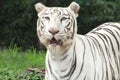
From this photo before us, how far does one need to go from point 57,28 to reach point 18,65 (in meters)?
4.58

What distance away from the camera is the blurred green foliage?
54.0 feet

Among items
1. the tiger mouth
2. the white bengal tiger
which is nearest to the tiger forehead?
the white bengal tiger

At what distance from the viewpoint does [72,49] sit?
16.6 ft

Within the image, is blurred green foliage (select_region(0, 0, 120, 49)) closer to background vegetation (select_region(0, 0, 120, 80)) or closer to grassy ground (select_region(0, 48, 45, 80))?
background vegetation (select_region(0, 0, 120, 80))

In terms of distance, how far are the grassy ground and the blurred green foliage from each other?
19.5 feet

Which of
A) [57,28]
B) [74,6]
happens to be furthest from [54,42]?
[74,6]

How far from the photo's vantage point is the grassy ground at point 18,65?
785cm

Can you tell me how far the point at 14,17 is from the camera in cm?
1734

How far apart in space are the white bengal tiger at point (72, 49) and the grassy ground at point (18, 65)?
218 centimetres

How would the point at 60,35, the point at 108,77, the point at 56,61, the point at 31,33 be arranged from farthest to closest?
the point at 31,33 → the point at 108,77 → the point at 56,61 → the point at 60,35

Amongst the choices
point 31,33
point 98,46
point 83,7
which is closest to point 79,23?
point 83,7

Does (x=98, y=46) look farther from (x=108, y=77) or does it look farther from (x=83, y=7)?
(x=83, y=7)

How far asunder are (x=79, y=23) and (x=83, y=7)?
528mm

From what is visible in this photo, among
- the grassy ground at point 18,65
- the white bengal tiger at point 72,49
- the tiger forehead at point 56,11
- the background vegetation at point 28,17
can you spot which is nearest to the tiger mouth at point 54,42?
the white bengal tiger at point 72,49
